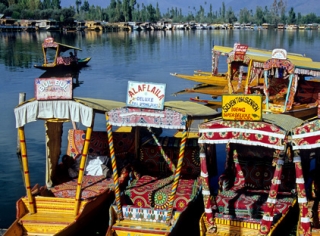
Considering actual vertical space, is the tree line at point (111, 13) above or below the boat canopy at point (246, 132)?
above

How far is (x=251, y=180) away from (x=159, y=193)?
2651 millimetres

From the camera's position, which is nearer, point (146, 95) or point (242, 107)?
point (242, 107)

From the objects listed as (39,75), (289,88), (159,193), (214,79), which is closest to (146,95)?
(159,193)

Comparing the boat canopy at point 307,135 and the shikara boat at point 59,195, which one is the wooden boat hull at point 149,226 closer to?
the shikara boat at point 59,195

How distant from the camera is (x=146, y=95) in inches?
440

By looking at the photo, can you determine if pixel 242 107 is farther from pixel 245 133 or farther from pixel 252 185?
pixel 252 185

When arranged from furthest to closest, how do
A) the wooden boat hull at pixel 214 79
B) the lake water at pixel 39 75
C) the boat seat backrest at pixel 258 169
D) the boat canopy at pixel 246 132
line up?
the wooden boat hull at pixel 214 79 → the lake water at pixel 39 75 → the boat seat backrest at pixel 258 169 → the boat canopy at pixel 246 132

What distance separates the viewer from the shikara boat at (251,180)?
10211mm

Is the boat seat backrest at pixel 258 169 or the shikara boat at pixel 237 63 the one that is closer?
the boat seat backrest at pixel 258 169

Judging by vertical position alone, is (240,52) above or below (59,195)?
above

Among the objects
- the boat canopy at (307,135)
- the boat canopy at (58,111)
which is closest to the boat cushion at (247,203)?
the boat canopy at (307,135)

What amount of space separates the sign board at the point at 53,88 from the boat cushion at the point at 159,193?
3.27m

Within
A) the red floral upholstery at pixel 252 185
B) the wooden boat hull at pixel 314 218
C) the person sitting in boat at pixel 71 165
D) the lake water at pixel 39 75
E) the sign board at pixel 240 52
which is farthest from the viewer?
the sign board at pixel 240 52

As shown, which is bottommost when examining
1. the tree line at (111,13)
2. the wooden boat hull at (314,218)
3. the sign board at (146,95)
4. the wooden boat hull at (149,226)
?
the wooden boat hull at (149,226)
